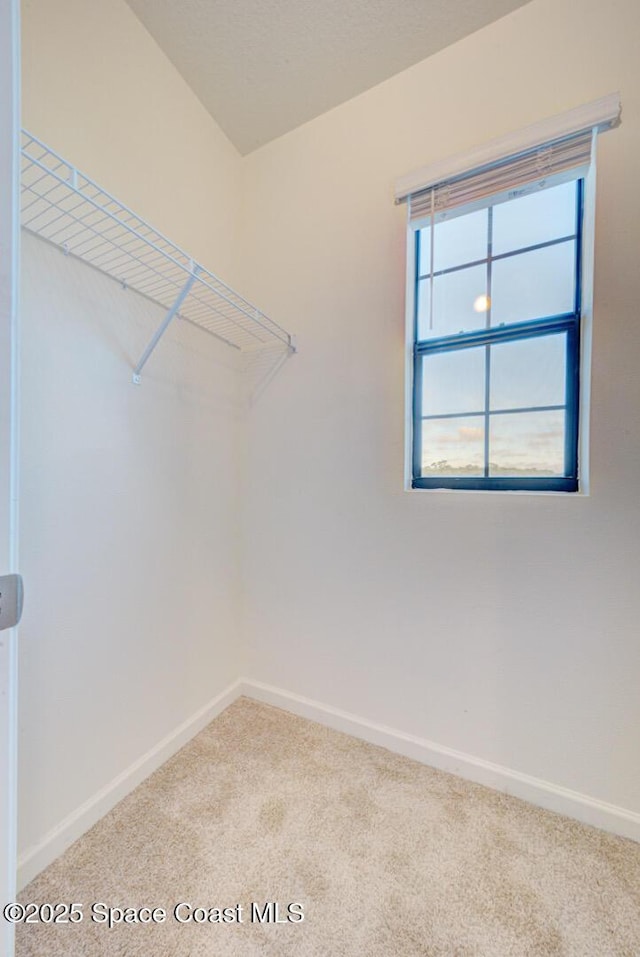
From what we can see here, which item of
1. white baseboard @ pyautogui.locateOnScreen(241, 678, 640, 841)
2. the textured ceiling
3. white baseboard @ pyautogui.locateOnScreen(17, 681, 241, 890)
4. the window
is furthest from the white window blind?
white baseboard @ pyautogui.locateOnScreen(17, 681, 241, 890)

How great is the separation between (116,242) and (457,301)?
1.26 meters

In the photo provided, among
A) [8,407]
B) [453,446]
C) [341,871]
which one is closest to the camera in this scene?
[8,407]

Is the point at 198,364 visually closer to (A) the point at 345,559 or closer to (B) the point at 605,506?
(A) the point at 345,559

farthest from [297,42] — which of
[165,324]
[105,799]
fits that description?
[105,799]

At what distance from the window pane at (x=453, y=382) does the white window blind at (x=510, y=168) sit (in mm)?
513

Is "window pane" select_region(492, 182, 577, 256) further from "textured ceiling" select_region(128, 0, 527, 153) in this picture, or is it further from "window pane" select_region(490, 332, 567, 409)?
"textured ceiling" select_region(128, 0, 527, 153)

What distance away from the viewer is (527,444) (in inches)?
51.9

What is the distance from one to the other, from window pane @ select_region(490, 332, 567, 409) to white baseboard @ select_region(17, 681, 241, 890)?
181 cm

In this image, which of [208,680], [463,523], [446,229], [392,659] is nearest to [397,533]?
[463,523]

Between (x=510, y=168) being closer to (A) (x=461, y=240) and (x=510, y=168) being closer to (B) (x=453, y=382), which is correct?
(A) (x=461, y=240)

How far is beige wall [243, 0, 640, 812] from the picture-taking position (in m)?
1.12

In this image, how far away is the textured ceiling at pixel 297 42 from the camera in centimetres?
124

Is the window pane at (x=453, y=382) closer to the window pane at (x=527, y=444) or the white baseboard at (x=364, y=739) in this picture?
the window pane at (x=527, y=444)

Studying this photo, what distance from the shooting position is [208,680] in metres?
1.63
